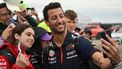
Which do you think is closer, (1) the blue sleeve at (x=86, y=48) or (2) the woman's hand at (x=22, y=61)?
(1) the blue sleeve at (x=86, y=48)

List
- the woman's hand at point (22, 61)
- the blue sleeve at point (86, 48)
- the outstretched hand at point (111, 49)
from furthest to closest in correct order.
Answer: the woman's hand at point (22, 61) < the blue sleeve at point (86, 48) < the outstretched hand at point (111, 49)

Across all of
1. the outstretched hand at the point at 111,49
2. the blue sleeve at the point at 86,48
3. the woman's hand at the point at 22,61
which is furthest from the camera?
the woman's hand at the point at 22,61

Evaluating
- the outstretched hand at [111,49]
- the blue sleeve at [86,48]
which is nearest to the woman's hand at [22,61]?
the blue sleeve at [86,48]

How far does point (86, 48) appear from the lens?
15.2 ft

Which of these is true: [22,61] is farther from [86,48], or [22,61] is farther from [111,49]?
[111,49]

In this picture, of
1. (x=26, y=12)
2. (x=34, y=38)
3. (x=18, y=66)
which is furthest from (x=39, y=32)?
(x=26, y=12)

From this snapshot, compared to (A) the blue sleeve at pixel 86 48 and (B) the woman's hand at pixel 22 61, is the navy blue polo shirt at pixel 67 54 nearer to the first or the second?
(A) the blue sleeve at pixel 86 48

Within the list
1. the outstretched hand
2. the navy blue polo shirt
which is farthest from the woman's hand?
the outstretched hand

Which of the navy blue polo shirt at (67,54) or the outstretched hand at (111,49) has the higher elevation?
the outstretched hand at (111,49)

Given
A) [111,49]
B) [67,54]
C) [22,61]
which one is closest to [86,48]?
[67,54]

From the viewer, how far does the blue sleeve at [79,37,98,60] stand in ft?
15.1

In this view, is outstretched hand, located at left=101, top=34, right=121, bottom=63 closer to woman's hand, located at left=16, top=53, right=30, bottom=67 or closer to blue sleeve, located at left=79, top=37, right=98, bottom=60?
blue sleeve, located at left=79, top=37, right=98, bottom=60

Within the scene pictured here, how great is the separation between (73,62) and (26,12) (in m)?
2.97

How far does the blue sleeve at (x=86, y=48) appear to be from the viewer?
4.60 m
